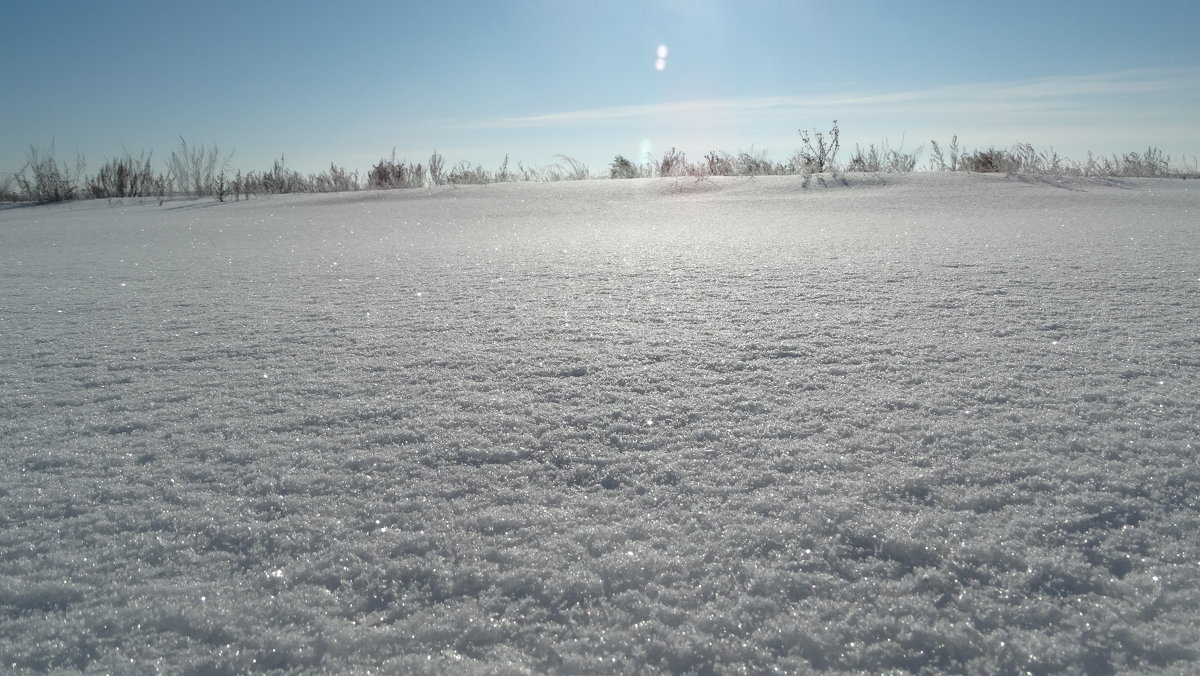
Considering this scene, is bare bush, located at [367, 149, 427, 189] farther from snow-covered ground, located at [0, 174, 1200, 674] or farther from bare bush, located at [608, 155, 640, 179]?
snow-covered ground, located at [0, 174, 1200, 674]

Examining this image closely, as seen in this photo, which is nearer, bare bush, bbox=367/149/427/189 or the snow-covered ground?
the snow-covered ground

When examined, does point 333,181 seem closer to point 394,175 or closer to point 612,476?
point 394,175

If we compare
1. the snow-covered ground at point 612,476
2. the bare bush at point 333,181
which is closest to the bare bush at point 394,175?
the bare bush at point 333,181

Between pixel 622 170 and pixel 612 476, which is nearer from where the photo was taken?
pixel 612 476

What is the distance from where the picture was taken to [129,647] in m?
0.70

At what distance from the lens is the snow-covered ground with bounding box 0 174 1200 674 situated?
0.71m

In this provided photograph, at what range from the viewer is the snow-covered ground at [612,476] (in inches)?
27.8

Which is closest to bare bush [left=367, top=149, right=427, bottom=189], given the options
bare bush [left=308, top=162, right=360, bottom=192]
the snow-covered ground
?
bare bush [left=308, top=162, right=360, bottom=192]

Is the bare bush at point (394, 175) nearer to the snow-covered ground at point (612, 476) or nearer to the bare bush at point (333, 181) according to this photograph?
the bare bush at point (333, 181)

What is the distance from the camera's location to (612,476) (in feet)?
3.33

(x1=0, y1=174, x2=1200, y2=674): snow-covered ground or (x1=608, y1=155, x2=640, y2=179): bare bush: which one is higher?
(x1=608, y1=155, x2=640, y2=179): bare bush

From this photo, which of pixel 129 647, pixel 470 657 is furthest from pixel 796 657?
pixel 129 647

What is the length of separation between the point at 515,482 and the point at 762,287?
4.62 ft

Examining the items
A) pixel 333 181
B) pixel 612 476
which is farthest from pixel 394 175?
pixel 612 476
